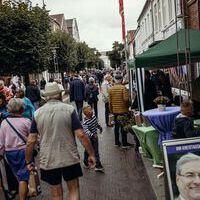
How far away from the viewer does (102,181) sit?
956 cm

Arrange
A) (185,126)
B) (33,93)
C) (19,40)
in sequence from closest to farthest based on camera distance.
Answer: (185,126)
(33,93)
(19,40)

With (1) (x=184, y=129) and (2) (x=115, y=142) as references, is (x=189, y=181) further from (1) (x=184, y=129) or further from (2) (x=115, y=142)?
(2) (x=115, y=142)

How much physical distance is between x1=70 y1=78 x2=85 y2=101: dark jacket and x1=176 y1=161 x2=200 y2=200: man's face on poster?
1332 cm

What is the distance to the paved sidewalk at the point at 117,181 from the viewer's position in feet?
27.8

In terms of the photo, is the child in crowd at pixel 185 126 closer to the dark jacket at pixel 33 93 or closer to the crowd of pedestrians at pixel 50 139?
the crowd of pedestrians at pixel 50 139

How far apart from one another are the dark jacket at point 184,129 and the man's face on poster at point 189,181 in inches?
62.2

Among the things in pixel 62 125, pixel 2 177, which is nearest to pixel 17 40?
pixel 2 177

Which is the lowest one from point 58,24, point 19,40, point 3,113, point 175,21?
point 3,113

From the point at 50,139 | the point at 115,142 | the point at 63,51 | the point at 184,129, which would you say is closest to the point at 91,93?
the point at 115,142

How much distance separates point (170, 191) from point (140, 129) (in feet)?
17.3

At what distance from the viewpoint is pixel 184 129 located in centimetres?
700

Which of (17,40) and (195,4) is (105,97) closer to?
(195,4)

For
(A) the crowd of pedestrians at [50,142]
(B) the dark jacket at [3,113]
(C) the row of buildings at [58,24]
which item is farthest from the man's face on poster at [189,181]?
(C) the row of buildings at [58,24]

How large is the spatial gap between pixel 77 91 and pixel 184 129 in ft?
38.6
